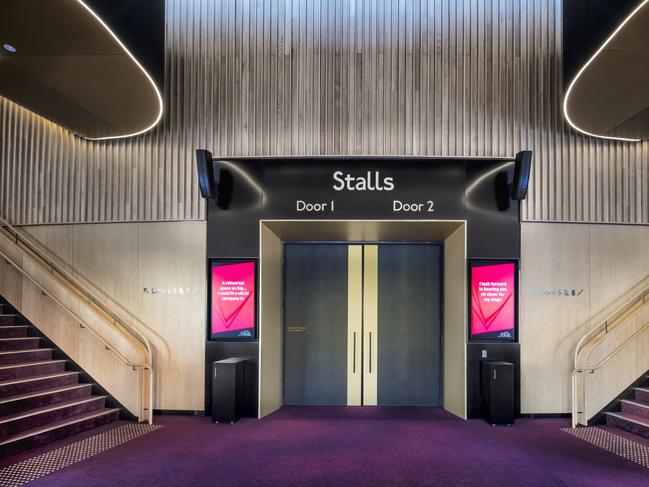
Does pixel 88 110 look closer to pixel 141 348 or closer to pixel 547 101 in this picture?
pixel 141 348

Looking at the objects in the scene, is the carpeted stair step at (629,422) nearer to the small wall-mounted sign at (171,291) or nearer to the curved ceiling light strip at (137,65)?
the small wall-mounted sign at (171,291)

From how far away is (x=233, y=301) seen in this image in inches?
266

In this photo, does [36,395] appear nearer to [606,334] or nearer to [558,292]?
[558,292]

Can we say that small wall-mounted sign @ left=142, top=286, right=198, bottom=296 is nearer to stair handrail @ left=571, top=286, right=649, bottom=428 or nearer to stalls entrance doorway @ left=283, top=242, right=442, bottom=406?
stalls entrance doorway @ left=283, top=242, right=442, bottom=406

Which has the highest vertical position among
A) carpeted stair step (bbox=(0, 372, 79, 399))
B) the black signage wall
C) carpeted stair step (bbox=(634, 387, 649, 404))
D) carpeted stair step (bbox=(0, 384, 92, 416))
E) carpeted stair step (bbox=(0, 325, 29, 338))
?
the black signage wall

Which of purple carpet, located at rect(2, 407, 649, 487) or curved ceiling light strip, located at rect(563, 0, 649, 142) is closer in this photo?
curved ceiling light strip, located at rect(563, 0, 649, 142)

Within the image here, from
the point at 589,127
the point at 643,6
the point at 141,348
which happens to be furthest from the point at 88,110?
the point at 589,127

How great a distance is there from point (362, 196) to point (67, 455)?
4.78 metres

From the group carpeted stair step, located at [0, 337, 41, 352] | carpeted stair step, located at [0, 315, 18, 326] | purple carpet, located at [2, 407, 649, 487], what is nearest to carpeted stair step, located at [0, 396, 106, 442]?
purple carpet, located at [2, 407, 649, 487]

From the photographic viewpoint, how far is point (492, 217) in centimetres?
677

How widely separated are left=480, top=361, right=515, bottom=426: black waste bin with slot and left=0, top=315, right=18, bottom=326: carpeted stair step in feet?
22.8

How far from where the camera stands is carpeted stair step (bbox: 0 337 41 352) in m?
6.43

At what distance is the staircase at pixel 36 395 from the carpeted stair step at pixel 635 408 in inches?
276

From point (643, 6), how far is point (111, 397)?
7676 millimetres
